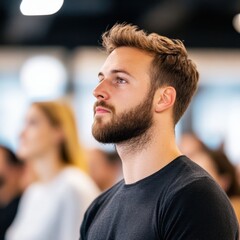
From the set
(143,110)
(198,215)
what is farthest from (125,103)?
(198,215)

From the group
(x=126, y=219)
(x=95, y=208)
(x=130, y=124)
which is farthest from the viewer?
(x=95, y=208)

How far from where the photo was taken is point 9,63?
9.54m

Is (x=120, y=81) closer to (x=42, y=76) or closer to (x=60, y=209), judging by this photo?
(x=60, y=209)

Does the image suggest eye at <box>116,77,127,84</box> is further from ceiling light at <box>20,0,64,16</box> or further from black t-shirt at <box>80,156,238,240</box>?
ceiling light at <box>20,0,64,16</box>

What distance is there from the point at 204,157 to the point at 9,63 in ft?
18.1

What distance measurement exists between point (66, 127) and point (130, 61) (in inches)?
51.8

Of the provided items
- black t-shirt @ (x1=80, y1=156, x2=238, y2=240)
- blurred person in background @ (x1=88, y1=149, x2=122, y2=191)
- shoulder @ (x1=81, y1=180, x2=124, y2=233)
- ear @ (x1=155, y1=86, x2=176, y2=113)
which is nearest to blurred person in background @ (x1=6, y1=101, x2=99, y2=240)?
shoulder @ (x1=81, y1=180, x2=124, y2=233)

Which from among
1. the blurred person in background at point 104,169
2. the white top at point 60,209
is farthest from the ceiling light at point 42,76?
the white top at point 60,209

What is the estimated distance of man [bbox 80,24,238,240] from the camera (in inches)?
81.2

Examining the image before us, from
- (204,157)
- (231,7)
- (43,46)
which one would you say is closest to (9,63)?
(43,46)

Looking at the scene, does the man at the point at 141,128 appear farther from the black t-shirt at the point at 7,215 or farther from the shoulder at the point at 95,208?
the black t-shirt at the point at 7,215

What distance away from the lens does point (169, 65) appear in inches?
89.4

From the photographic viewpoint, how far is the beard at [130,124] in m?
2.22

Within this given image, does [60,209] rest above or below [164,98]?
below
